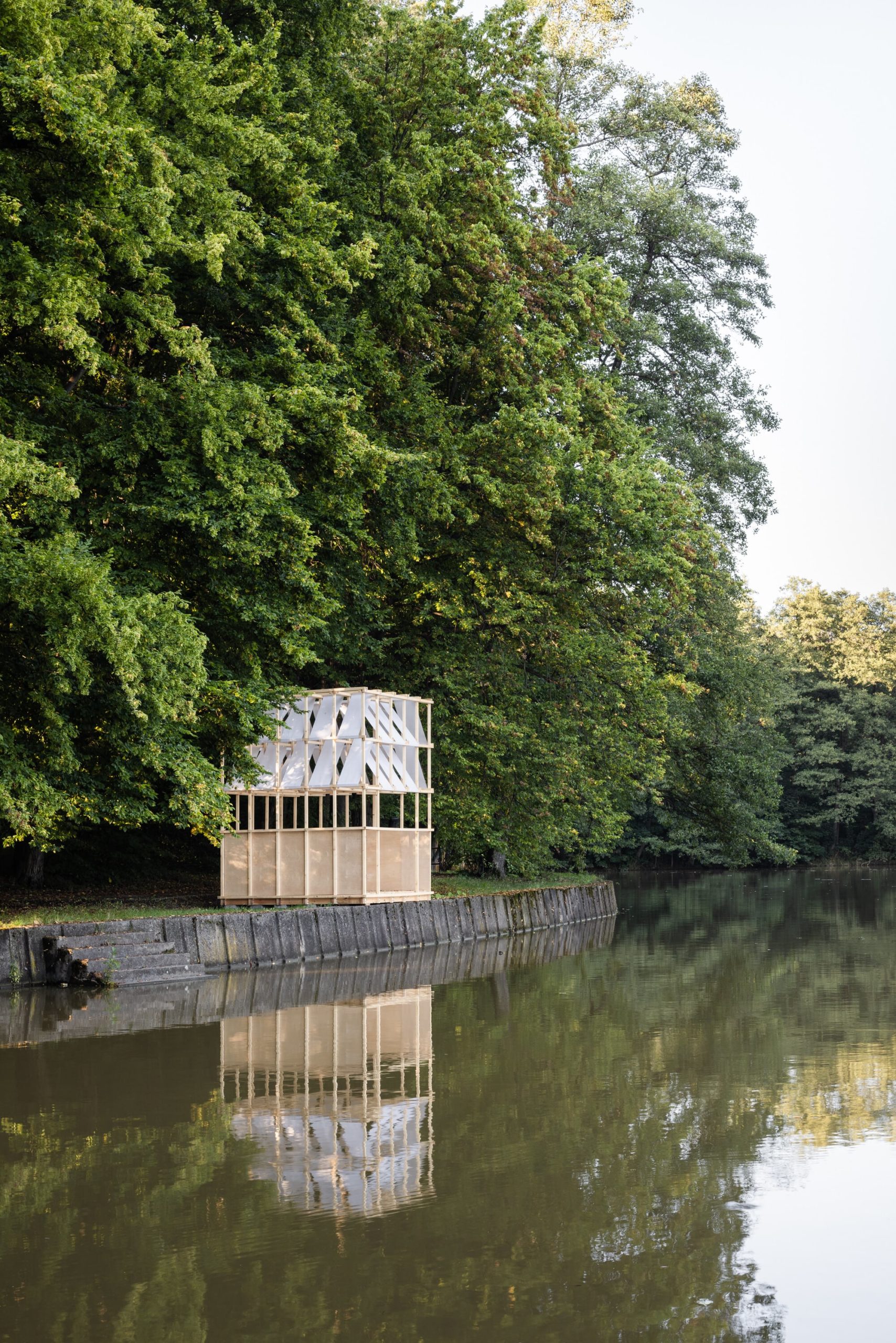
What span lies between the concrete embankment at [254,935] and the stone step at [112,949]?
0.6 inches

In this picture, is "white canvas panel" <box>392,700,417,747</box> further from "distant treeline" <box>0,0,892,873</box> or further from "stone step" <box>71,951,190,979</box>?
"stone step" <box>71,951,190,979</box>

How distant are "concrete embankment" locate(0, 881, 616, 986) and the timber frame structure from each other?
2.85 ft

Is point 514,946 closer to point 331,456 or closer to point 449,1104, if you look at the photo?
point 331,456

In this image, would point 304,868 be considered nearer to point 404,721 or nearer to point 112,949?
point 404,721

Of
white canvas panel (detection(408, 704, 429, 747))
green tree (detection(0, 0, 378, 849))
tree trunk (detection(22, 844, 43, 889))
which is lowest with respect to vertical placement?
tree trunk (detection(22, 844, 43, 889))

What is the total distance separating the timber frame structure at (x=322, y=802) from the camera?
77.9 feet

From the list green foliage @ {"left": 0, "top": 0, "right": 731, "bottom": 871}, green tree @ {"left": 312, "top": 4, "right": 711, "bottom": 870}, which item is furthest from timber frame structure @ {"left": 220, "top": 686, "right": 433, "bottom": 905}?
green tree @ {"left": 312, "top": 4, "right": 711, "bottom": 870}

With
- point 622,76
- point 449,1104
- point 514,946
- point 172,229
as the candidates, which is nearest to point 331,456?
point 172,229

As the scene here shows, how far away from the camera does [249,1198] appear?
6.62 m

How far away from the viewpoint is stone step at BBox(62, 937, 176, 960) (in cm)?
1678

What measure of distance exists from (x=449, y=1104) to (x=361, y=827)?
14.5 meters

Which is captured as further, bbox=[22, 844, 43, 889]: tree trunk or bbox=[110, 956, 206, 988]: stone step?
bbox=[22, 844, 43, 889]: tree trunk

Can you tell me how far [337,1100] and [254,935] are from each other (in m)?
10.6

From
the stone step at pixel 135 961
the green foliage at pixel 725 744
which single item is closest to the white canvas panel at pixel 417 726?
the green foliage at pixel 725 744
